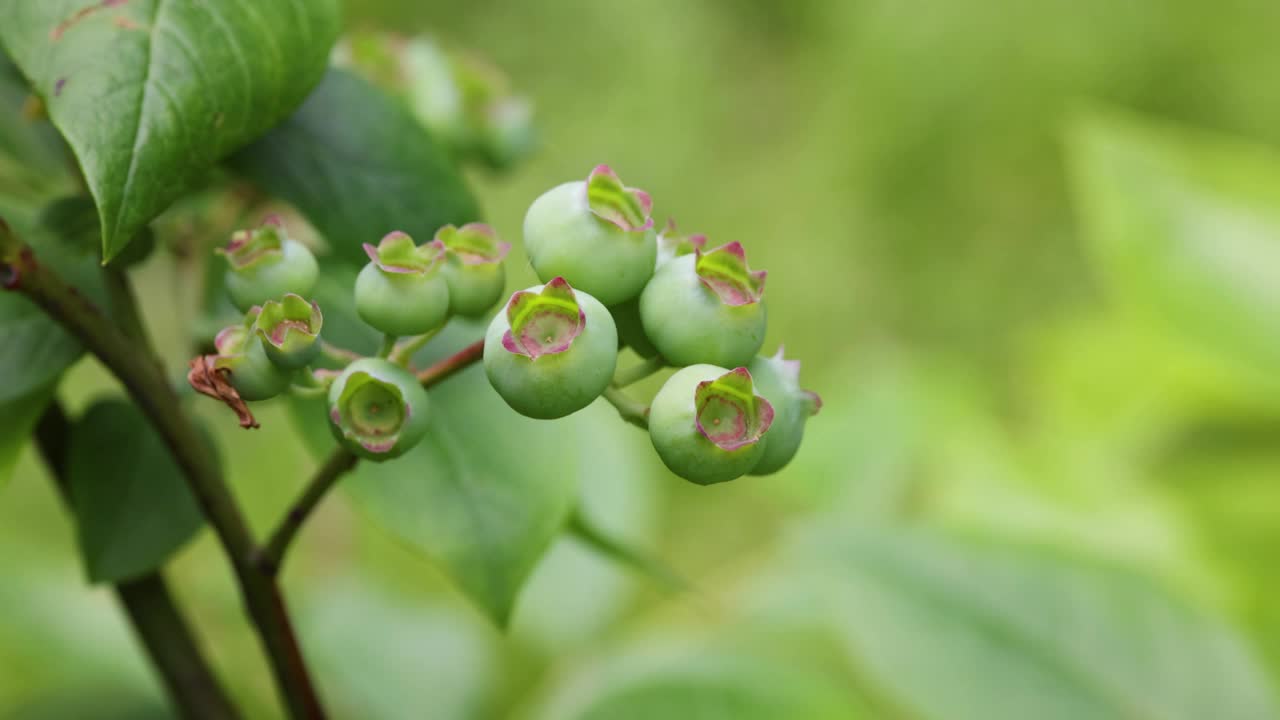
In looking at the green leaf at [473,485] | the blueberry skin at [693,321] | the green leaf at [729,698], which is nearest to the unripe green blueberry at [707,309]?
the blueberry skin at [693,321]

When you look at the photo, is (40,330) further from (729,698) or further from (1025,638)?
(1025,638)

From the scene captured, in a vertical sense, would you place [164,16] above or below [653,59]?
above

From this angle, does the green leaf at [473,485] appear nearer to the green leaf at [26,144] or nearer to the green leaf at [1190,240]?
the green leaf at [26,144]

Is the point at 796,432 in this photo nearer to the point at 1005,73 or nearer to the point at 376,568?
the point at 376,568

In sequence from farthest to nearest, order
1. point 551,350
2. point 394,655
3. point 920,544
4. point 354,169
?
point 394,655 < point 920,544 < point 354,169 < point 551,350

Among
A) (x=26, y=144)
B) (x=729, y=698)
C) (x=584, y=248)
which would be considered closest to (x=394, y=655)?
(x=729, y=698)

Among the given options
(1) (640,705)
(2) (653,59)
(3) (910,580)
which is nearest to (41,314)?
(1) (640,705)

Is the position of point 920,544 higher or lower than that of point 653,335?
lower

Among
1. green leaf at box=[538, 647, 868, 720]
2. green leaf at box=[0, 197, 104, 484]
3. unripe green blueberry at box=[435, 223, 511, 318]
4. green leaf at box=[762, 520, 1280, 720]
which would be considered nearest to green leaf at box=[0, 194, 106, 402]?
green leaf at box=[0, 197, 104, 484]
